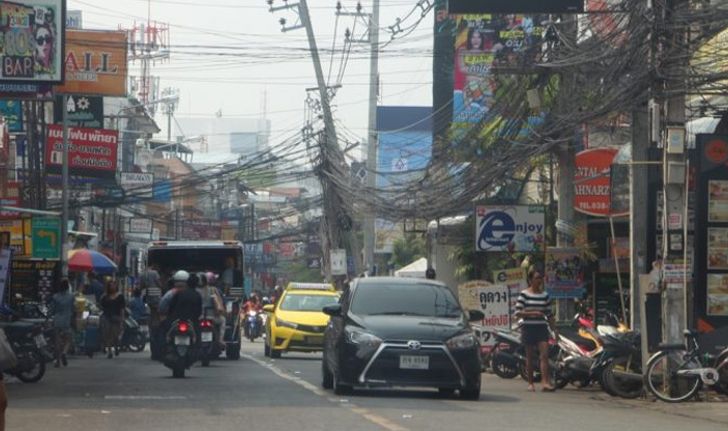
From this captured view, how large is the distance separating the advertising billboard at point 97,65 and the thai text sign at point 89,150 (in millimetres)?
1433

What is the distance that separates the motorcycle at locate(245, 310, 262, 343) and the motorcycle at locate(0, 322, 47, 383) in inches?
1276

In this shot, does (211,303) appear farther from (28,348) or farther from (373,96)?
(373,96)

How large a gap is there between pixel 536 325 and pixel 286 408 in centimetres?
676

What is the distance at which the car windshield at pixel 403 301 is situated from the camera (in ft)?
64.0

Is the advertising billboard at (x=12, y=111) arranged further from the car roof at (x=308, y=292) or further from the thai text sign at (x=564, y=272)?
the thai text sign at (x=564, y=272)

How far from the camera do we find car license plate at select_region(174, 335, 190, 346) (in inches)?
927

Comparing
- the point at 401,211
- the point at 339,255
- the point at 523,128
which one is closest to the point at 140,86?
the point at 339,255

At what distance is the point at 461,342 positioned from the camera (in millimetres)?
18750

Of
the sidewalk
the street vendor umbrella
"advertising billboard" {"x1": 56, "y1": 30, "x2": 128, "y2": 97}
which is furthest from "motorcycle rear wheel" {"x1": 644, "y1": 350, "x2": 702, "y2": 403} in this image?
"advertising billboard" {"x1": 56, "y1": 30, "x2": 128, "y2": 97}

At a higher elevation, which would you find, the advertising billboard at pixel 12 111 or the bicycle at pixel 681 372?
the advertising billboard at pixel 12 111

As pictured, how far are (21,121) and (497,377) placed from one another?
17886 mm

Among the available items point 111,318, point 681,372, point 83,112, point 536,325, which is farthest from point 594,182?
point 83,112

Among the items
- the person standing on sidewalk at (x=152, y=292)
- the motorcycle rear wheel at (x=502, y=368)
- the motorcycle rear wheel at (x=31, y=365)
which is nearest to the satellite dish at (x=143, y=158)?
the person standing on sidewalk at (x=152, y=292)

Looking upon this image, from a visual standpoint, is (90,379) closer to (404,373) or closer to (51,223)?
(404,373)
